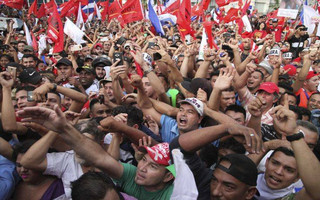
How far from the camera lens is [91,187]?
1.70 meters

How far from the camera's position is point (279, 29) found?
1053 centimetres

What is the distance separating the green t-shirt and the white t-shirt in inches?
14.4

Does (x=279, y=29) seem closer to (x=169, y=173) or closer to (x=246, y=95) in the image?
(x=246, y=95)

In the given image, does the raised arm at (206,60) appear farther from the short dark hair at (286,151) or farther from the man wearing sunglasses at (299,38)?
the man wearing sunglasses at (299,38)

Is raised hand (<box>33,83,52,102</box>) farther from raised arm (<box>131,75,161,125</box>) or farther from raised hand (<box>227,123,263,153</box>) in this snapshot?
raised hand (<box>227,123,263,153</box>)

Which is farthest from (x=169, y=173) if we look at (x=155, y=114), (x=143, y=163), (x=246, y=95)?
(x=246, y=95)

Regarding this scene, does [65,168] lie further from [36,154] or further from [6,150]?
[6,150]

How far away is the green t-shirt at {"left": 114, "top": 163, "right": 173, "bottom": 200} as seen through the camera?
217cm

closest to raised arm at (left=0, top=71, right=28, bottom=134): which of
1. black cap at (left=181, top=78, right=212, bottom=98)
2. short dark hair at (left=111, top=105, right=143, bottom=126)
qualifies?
short dark hair at (left=111, top=105, right=143, bottom=126)

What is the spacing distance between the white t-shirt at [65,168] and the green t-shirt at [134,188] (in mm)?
366

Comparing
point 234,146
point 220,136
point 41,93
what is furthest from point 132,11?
point 220,136

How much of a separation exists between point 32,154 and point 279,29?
1037cm

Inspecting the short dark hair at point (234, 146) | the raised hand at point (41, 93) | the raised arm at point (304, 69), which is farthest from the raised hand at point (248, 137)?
the raised arm at point (304, 69)

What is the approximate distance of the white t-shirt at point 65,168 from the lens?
226 cm
